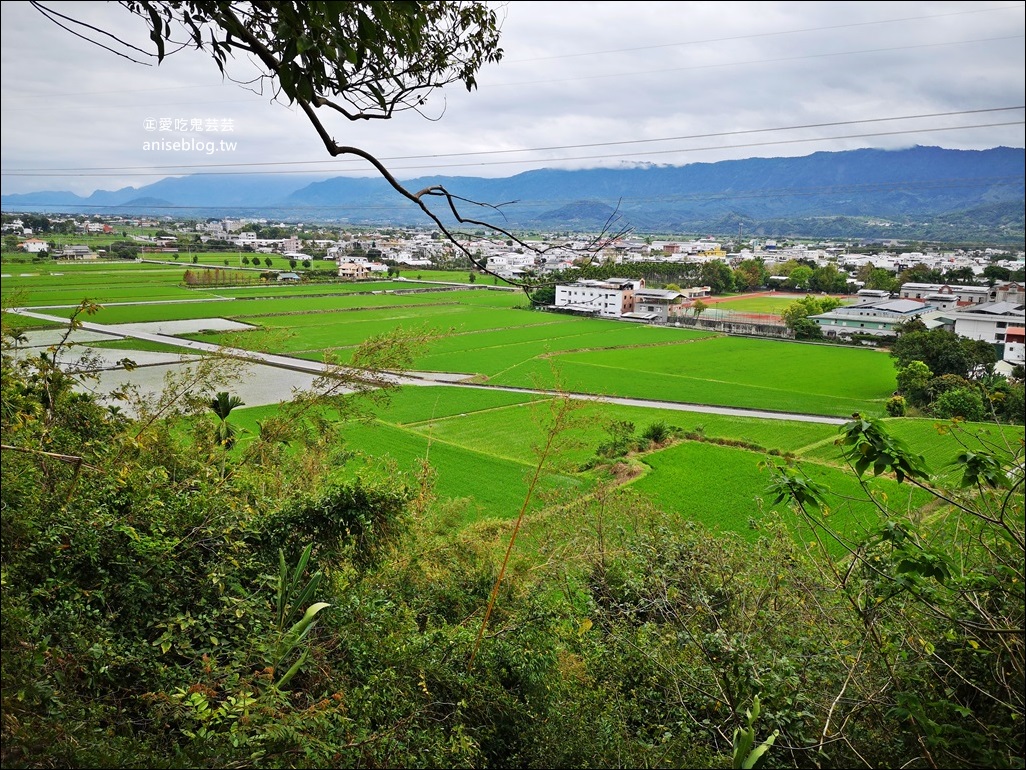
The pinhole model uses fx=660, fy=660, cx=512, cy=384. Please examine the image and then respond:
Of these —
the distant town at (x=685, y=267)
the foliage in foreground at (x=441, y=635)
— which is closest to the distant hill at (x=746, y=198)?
the distant town at (x=685, y=267)

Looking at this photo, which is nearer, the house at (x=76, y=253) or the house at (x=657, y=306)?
the house at (x=76, y=253)

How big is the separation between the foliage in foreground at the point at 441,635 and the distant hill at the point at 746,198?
800 centimetres

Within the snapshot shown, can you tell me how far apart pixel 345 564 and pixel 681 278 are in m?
34.5

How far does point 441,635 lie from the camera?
403 centimetres

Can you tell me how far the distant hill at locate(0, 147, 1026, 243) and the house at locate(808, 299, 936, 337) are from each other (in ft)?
8.64

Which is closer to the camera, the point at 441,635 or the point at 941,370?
the point at 441,635

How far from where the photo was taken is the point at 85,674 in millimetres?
3008

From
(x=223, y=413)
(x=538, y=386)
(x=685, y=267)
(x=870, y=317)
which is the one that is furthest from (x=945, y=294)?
(x=223, y=413)

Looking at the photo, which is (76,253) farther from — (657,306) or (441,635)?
(441,635)

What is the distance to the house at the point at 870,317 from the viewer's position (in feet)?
76.1

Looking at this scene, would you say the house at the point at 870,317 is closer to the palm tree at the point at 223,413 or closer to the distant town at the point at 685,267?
the distant town at the point at 685,267

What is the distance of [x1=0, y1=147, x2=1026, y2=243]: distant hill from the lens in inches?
720

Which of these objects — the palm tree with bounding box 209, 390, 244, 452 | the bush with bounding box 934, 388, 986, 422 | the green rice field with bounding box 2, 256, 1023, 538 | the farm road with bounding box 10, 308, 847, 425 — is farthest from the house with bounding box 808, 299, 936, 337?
the palm tree with bounding box 209, 390, 244, 452

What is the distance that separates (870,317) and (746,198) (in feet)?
54.9
